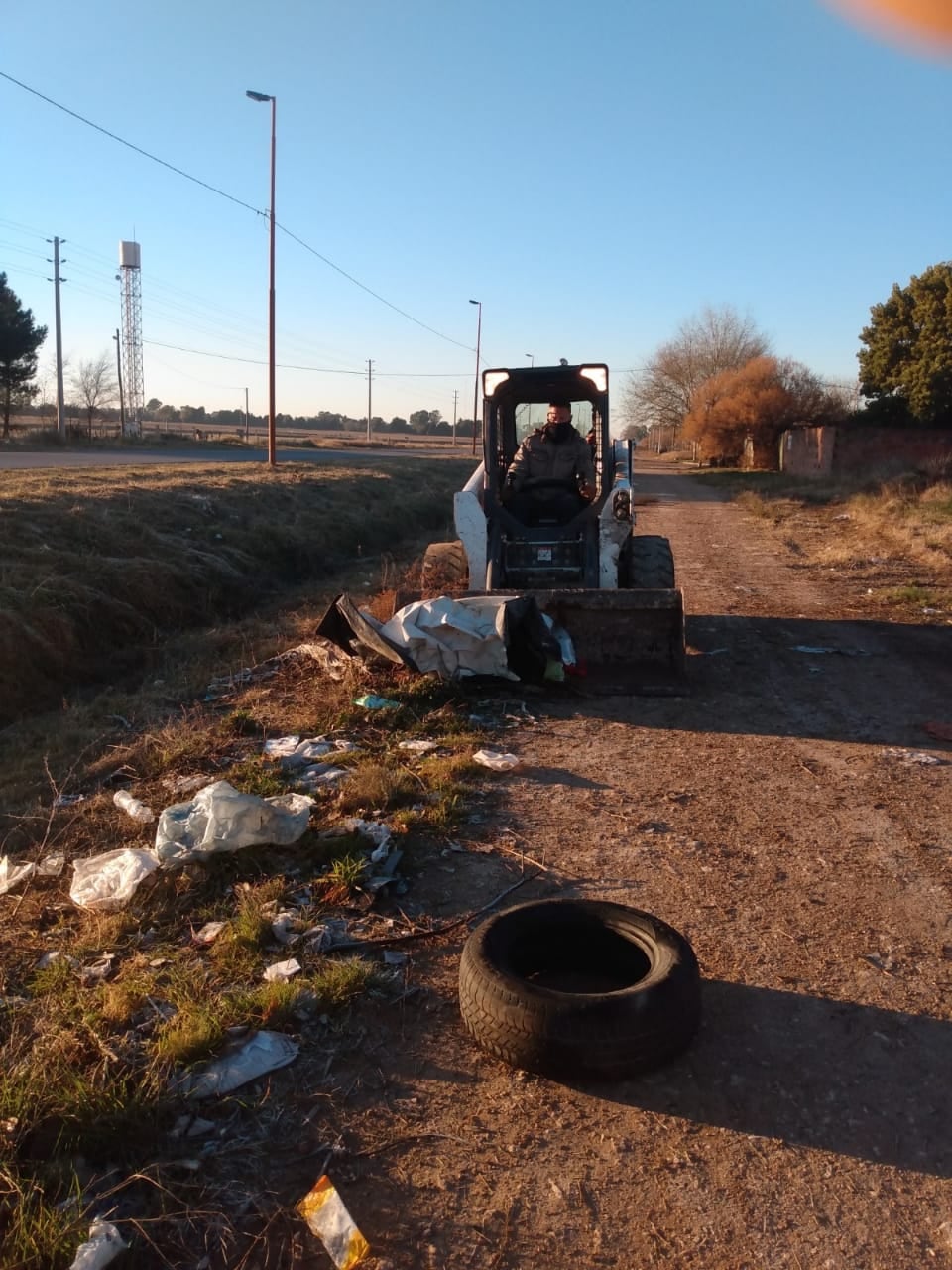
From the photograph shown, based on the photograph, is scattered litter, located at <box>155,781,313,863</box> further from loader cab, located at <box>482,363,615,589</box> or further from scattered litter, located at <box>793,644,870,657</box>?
scattered litter, located at <box>793,644,870,657</box>

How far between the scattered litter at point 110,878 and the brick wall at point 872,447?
32.0 metres

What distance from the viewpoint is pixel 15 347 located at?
4281 cm

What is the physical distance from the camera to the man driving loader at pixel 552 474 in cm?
945

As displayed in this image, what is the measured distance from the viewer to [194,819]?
443 cm

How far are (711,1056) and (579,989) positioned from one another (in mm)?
596

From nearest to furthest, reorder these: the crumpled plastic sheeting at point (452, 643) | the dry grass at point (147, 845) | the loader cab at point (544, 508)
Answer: the dry grass at point (147, 845) → the crumpled plastic sheeting at point (452, 643) → the loader cab at point (544, 508)

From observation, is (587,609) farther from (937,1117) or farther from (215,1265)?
(215,1265)

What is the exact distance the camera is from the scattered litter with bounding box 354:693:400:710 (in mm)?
6660

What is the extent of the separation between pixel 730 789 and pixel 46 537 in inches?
412

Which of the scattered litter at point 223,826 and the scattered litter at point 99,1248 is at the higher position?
the scattered litter at point 223,826

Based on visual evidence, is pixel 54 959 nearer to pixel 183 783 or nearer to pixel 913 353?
pixel 183 783

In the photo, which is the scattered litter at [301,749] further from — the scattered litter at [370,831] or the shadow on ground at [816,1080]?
the shadow on ground at [816,1080]

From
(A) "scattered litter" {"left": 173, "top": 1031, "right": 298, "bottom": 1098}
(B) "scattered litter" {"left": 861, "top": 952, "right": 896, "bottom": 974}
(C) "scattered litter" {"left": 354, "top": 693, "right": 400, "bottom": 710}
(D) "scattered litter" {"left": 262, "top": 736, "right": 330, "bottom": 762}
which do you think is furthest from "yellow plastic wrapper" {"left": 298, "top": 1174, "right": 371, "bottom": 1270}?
(C) "scattered litter" {"left": 354, "top": 693, "right": 400, "bottom": 710}

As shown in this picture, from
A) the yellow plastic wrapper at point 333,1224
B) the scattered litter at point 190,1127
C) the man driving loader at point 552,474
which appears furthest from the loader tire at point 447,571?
the yellow plastic wrapper at point 333,1224
